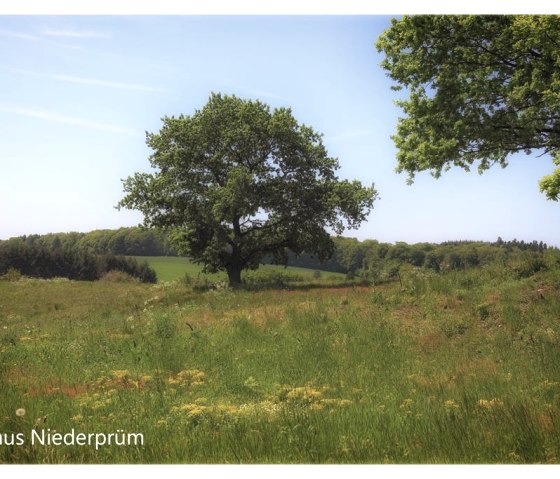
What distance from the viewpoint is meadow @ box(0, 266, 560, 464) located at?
5.92 metres

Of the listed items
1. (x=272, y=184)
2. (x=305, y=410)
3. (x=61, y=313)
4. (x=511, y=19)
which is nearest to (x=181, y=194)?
(x=272, y=184)

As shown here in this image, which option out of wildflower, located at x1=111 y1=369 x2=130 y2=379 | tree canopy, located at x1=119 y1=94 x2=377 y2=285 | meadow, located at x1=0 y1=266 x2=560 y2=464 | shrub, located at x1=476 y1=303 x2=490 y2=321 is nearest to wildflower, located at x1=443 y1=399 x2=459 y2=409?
meadow, located at x1=0 y1=266 x2=560 y2=464

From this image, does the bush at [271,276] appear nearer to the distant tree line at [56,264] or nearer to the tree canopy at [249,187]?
the tree canopy at [249,187]

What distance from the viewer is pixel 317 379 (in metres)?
9.69

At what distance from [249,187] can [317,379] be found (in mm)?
22024

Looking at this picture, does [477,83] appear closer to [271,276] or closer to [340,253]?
[340,253]

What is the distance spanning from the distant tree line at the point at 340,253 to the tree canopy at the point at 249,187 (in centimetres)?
253

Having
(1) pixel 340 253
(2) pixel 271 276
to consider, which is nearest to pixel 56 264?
(2) pixel 271 276

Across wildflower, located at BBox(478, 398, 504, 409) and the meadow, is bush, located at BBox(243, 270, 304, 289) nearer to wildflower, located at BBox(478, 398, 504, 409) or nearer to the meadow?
the meadow

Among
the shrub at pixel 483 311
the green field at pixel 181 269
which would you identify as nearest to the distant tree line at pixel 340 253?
the green field at pixel 181 269

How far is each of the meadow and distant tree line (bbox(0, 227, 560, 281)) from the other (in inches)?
86.1

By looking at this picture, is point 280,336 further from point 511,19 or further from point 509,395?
point 511,19
